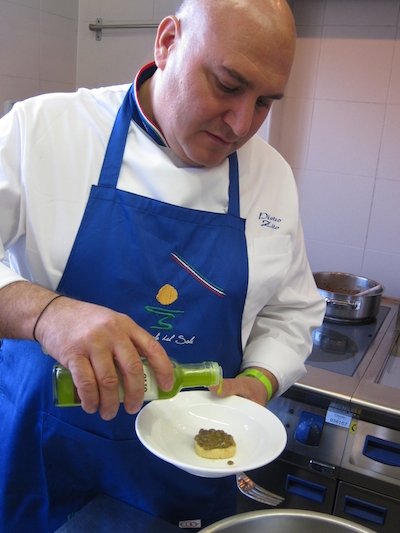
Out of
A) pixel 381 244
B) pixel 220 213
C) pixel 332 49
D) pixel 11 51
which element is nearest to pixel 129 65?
pixel 11 51

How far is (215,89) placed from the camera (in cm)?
78

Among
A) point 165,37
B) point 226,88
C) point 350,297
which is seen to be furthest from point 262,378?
point 350,297

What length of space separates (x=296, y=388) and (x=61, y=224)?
72cm

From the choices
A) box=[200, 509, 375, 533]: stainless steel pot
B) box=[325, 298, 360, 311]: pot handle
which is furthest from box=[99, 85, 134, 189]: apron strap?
box=[325, 298, 360, 311]: pot handle

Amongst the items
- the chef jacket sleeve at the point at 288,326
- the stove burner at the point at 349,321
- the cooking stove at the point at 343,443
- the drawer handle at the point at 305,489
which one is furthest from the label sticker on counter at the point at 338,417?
the stove burner at the point at 349,321

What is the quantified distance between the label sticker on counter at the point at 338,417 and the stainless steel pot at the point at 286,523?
0.64 meters

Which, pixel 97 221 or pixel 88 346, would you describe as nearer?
pixel 88 346

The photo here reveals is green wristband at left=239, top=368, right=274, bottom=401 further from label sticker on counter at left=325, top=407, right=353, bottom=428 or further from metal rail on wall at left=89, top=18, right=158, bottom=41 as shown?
metal rail on wall at left=89, top=18, right=158, bottom=41

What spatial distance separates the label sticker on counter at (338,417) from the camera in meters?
1.25

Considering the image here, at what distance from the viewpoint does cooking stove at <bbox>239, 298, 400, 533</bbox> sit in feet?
4.00

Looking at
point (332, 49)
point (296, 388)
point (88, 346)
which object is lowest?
point (296, 388)

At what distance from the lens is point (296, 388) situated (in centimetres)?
127

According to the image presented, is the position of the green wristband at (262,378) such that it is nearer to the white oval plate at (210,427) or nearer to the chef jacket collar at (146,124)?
the white oval plate at (210,427)

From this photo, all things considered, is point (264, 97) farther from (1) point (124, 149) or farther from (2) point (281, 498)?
(2) point (281, 498)
